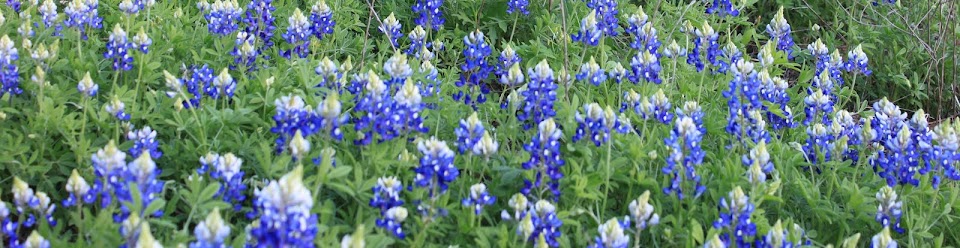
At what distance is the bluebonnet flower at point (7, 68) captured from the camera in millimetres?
3512

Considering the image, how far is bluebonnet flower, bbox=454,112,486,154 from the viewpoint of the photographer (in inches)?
128

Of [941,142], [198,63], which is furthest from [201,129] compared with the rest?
[941,142]

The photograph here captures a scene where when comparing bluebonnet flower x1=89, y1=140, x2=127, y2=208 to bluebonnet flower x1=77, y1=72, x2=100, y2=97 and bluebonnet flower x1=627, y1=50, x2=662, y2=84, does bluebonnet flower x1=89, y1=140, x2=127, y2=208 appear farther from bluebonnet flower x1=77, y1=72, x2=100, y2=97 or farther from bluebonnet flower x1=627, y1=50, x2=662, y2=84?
bluebonnet flower x1=627, y1=50, x2=662, y2=84

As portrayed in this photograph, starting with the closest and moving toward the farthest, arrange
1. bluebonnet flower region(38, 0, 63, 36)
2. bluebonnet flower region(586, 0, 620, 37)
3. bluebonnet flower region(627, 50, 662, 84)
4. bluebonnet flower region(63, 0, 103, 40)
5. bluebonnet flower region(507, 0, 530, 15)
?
bluebonnet flower region(63, 0, 103, 40) < bluebonnet flower region(38, 0, 63, 36) < bluebonnet flower region(627, 50, 662, 84) < bluebonnet flower region(586, 0, 620, 37) < bluebonnet flower region(507, 0, 530, 15)

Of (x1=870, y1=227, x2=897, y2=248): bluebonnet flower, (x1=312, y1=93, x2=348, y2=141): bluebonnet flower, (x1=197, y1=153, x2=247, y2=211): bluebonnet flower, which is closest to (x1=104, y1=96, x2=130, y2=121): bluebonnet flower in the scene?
(x1=197, y1=153, x2=247, y2=211): bluebonnet flower

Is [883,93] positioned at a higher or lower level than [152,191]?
lower

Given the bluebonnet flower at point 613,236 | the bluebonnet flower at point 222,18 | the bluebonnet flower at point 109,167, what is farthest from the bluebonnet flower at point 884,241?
the bluebonnet flower at point 222,18

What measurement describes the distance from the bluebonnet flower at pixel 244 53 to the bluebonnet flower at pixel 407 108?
3.08 ft

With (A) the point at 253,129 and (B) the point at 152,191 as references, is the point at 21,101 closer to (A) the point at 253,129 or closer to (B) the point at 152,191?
(A) the point at 253,129

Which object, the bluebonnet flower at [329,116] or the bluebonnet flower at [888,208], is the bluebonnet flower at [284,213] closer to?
the bluebonnet flower at [329,116]

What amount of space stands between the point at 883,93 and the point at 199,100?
3.87 meters

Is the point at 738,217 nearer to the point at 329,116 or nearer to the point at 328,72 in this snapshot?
the point at 329,116

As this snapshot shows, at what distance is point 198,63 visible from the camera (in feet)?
13.9

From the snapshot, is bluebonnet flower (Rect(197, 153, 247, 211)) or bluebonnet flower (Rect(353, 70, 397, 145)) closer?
bluebonnet flower (Rect(197, 153, 247, 211))
